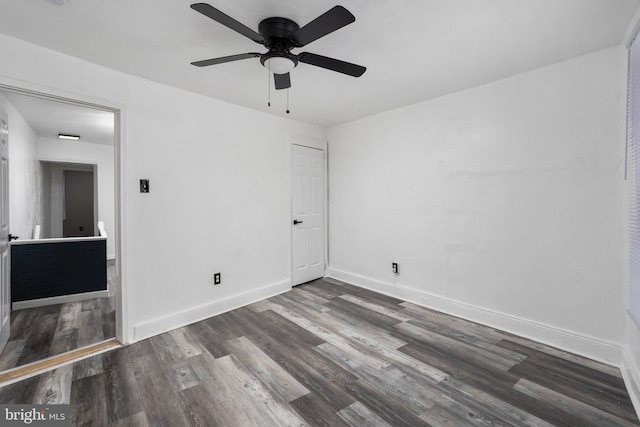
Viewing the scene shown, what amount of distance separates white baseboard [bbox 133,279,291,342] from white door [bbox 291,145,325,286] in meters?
0.45

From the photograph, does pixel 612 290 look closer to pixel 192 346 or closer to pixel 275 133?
pixel 192 346

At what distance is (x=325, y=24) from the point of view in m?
1.52

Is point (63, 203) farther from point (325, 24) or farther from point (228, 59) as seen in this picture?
point (325, 24)

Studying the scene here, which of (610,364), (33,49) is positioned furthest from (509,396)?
(33,49)

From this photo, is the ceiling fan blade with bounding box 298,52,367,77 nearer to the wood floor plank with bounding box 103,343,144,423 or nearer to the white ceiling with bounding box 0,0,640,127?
the white ceiling with bounding box 0,0,640,127

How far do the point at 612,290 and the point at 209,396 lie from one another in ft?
10.3

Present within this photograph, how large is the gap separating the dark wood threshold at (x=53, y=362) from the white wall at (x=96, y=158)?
13.6 ft

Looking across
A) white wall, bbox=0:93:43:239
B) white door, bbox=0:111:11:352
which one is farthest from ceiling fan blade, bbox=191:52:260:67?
white wall, bbox=0:93:43:239

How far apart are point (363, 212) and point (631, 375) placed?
115 inches

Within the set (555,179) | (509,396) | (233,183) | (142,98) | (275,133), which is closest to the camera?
(509,396)

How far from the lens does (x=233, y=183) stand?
3.47 meters

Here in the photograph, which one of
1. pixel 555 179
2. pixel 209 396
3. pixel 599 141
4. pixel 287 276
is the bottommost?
pixel 209 396

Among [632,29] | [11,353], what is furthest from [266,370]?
[632,29]

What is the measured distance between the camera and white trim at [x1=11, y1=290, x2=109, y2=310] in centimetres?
341
